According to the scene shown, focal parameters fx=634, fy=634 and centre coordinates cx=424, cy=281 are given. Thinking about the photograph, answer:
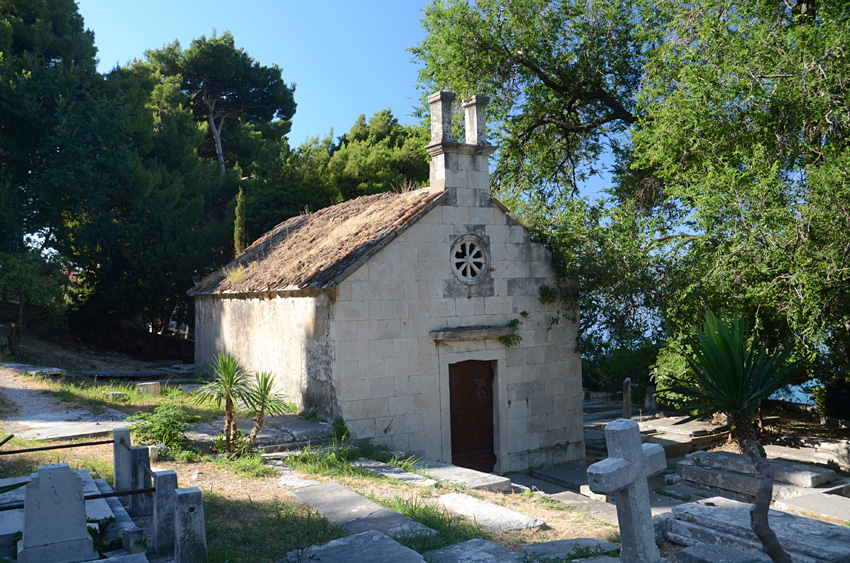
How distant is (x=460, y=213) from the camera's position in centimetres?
1236

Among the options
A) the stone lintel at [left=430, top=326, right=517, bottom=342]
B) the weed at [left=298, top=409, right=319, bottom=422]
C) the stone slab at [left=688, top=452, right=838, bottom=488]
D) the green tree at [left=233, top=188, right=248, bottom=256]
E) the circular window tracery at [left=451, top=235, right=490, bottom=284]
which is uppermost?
the green tree at [left=233, top=188, right=248, bottom=256]

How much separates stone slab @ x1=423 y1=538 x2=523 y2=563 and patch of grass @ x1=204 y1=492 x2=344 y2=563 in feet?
2.21

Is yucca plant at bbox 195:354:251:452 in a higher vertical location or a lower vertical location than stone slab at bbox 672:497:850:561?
higher

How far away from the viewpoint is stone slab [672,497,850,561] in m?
5.38

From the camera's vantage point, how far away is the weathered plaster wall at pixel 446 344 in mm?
11242

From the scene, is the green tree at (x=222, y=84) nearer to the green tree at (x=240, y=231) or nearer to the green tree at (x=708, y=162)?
the green tree at (x=240, y=231)

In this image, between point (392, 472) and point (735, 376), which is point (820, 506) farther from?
point (392, 472)

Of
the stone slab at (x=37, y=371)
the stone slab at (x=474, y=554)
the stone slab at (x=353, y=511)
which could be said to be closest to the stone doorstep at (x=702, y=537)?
the stone slab at (x=474, y=554)

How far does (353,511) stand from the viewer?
7.00 metres

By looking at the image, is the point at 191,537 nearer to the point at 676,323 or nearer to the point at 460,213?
A: the point at 460,213

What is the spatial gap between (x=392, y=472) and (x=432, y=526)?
3.04m

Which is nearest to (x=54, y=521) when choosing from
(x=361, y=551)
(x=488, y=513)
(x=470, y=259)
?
(x=361, y=551)

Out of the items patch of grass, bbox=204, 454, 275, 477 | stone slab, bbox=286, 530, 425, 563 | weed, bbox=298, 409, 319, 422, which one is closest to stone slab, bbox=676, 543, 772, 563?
stone slab, bbox=286, 530, 425, 563

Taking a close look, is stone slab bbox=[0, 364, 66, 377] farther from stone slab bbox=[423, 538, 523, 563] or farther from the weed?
stone slab bbox=[423, 538, 523, 563]
